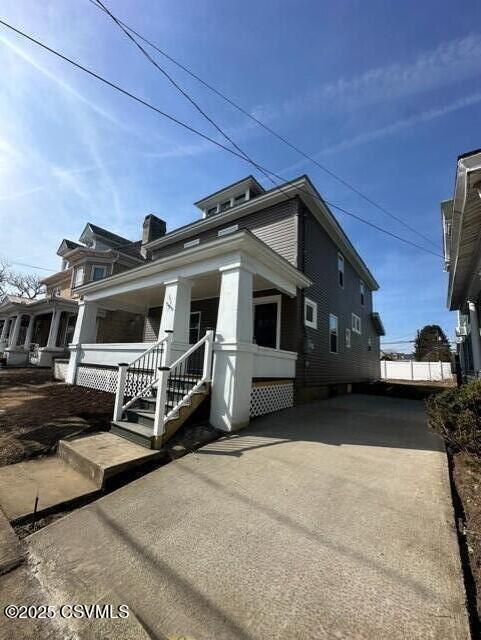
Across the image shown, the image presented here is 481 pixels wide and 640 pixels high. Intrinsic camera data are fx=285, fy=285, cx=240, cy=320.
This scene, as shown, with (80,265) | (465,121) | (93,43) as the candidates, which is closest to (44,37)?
(93,43)

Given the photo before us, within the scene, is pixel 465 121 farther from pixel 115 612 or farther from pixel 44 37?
pixel 115 612

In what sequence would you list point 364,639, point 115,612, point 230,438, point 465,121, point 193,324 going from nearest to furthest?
point 364,639 < point 115,612 < point 230,438 < point 465,121 < point 193,324

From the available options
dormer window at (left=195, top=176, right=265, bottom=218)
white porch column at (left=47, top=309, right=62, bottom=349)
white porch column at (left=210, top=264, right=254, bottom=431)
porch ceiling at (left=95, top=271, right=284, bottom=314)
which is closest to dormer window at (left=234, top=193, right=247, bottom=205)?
dormer window at (left=195, top=176, right=265, bottom=218)

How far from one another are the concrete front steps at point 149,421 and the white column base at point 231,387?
1.01 ft

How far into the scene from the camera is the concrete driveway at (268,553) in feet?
5.56

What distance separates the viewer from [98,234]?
22656 mm

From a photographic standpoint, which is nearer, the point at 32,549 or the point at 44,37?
the point at 32,549

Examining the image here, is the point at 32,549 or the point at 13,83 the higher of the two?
the point at 13,83

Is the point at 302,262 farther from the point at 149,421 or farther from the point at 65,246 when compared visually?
the point at 65,246

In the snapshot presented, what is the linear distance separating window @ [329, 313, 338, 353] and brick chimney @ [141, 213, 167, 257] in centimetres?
1197

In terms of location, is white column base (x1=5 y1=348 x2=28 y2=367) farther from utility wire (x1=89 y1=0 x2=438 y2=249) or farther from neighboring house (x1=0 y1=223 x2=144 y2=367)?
utility wire (x1=89 y1=0 x2=438 y2=249)

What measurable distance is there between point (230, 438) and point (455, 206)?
5.64 m

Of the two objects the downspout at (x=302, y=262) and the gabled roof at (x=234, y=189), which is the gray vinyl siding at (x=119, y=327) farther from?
the downspout at (x=302, y=262)

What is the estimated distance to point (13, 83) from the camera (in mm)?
4926
